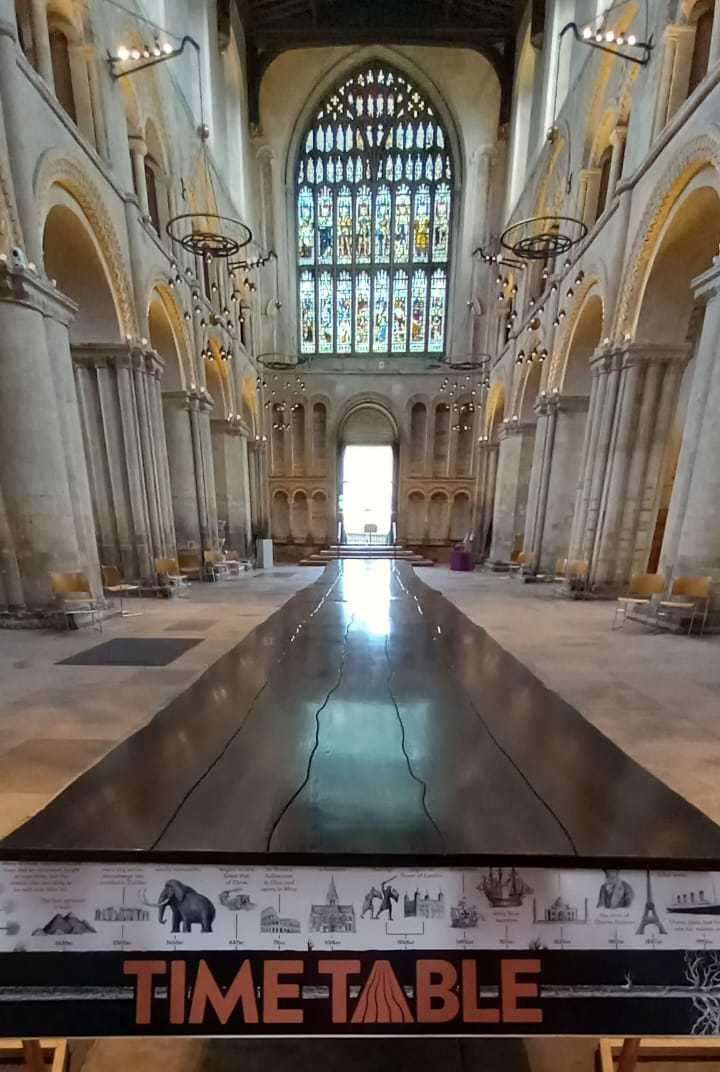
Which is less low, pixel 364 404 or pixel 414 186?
pixel 414 186

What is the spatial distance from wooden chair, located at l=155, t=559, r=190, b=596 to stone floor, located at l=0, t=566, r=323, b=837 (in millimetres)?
2185

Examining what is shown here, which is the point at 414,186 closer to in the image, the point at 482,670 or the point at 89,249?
the point at 89,249

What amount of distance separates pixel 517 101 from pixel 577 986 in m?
26.9

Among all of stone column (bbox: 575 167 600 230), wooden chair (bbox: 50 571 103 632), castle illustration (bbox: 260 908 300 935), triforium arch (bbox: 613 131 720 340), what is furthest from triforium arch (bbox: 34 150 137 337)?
stone column (bbox: 575 167 600 230)

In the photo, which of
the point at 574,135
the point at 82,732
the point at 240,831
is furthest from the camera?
the point at 574,135

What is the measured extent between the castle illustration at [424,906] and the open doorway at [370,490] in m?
24.3

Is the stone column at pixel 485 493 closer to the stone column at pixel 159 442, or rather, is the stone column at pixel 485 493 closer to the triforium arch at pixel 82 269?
the stone column at pixel 159 442

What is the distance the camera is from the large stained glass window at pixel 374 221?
80.9 feet

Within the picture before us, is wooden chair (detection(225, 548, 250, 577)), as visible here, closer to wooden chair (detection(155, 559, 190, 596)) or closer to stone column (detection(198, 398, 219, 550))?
stone column (detection(198, 398, 219, 550))

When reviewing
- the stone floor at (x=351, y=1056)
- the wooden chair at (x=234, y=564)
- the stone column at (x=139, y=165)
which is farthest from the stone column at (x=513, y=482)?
the stone floor at (x=351, y=1056)

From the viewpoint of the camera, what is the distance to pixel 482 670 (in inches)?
134

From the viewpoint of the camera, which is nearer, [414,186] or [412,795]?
[412,795]

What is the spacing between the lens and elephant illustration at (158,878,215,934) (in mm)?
1810

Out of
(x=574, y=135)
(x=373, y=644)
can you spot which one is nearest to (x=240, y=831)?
(x=373, y=644)
